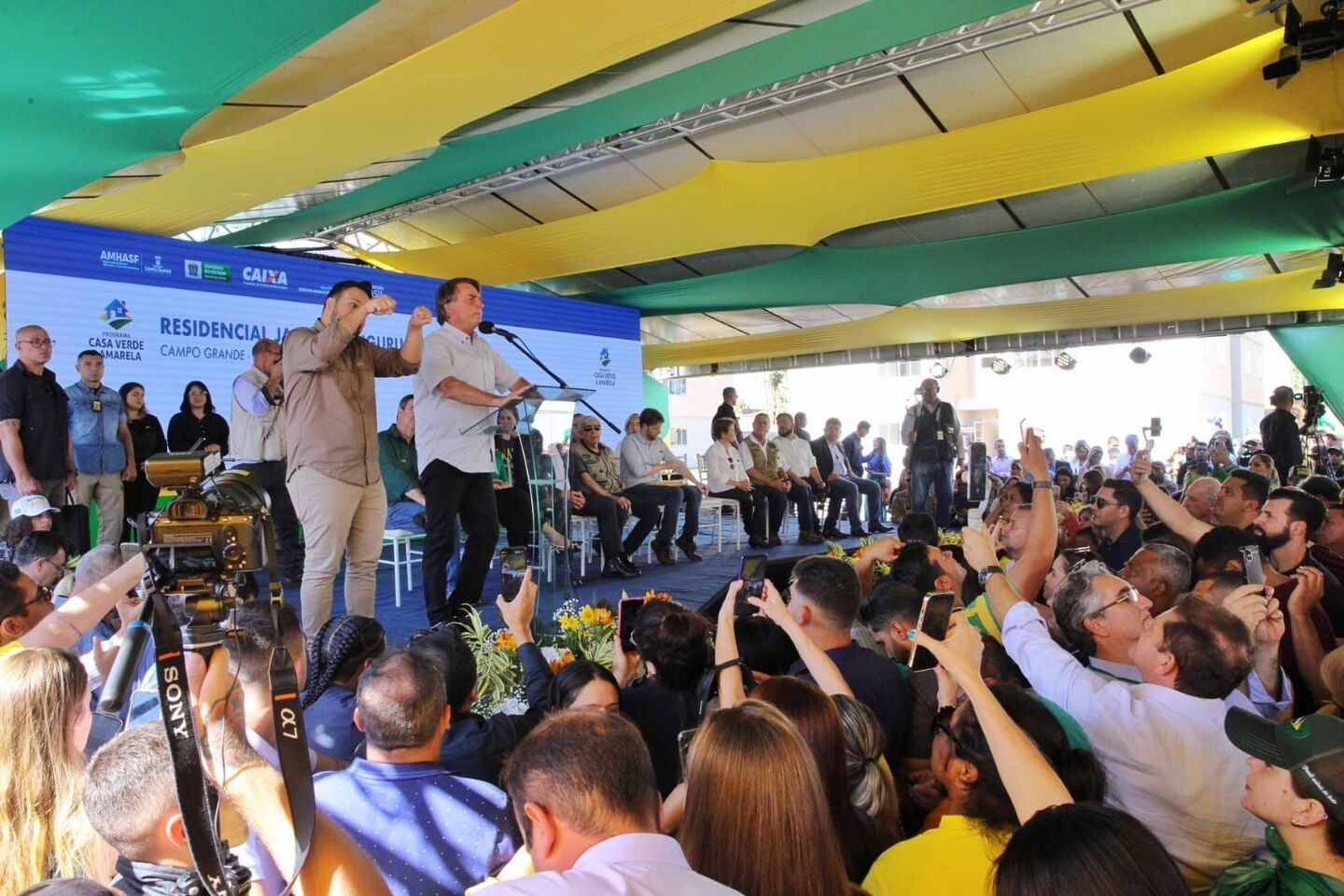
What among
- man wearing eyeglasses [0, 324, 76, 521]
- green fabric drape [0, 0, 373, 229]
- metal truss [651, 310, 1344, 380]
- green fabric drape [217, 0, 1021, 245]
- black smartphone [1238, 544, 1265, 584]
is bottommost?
black smartphone [1238, 544, 1265, 584]

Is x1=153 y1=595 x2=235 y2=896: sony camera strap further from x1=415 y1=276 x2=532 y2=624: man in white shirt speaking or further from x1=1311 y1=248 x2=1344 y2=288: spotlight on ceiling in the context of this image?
x1=1311 y1=248 x2=1344 y2=288: spotlight on ceiling

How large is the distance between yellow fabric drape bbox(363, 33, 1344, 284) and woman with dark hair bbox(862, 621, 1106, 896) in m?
5.54

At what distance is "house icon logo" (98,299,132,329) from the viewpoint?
713cm

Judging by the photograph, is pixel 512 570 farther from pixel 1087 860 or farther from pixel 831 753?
pixel 1087 860

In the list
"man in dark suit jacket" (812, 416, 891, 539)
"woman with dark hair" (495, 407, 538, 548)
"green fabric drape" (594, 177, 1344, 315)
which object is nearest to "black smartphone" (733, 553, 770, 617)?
"woman with dark hair" (495, 407, 538, 548)

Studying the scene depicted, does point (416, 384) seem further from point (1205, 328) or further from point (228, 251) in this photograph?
point (1205, 328)

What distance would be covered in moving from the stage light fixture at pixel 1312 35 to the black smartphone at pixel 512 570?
5038 millimetres

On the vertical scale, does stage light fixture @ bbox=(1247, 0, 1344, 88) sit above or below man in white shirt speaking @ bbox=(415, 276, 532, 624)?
above

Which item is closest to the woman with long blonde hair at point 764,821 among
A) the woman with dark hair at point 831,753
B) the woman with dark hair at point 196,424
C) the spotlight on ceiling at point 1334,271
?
the woman with dark hair at point 831,753

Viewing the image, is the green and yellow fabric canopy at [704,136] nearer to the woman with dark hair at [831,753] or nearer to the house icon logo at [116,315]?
the house icon logo at [116,315]

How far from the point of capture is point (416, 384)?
386cm

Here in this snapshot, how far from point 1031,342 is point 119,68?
37.6 feet

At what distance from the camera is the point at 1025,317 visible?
39.2 ft

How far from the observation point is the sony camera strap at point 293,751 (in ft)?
3.40
